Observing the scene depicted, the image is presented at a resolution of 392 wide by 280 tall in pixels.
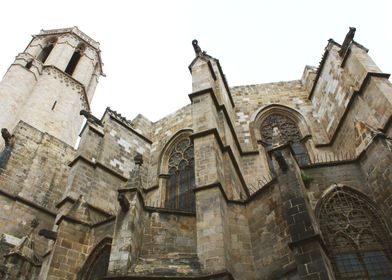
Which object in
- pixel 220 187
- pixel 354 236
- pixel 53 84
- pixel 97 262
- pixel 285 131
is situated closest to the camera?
pixel 354 236

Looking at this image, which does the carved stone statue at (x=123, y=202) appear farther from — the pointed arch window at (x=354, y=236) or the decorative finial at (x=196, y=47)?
the decorative finial at (x=196, y=47)

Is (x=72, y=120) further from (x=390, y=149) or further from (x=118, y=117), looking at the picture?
(x=390, y=149)

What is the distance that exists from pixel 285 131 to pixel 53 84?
46.4 feet

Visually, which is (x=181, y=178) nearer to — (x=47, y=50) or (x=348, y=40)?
(x=348, y=40)

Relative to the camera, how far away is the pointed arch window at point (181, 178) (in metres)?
11.2

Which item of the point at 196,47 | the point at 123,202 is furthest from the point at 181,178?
the point at 123,202

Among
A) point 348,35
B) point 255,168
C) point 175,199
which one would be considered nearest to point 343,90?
point 348,35

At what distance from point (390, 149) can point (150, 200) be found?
24.7 ft

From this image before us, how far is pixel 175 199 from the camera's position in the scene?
37.6 feet

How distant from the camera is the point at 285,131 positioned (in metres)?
12.8

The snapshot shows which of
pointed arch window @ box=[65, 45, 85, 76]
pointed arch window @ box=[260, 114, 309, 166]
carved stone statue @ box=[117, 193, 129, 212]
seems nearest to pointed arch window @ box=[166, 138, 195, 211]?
pointed arch window @ box=[260, 114, 309, 166]

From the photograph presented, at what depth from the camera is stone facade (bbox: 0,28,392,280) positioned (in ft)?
22.0

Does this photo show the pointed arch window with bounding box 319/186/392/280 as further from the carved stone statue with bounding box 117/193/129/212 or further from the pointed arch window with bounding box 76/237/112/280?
the pointed arch window with bounding box 76/237/112/280

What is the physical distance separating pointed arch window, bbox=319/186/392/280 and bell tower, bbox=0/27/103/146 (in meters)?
14.9
